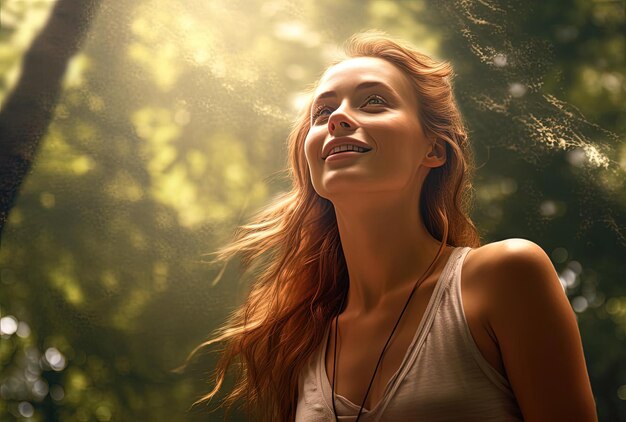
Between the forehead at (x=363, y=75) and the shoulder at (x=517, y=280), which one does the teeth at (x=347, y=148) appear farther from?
the shoulder at (x=517, y=280)

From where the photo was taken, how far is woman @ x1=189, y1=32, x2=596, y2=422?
0.81 metres

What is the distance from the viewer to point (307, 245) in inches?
45.9

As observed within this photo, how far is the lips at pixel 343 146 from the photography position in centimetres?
98

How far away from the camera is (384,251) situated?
1015 mm

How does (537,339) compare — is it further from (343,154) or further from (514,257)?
(343,154)

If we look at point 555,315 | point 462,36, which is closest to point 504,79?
point 462,36

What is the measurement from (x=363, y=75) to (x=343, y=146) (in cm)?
12

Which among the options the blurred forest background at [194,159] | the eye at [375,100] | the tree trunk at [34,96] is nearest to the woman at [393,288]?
the eye at [375,100]

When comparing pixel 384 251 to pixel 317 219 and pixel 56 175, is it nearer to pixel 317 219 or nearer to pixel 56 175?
pixel 317 219

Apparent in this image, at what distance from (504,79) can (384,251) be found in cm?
76

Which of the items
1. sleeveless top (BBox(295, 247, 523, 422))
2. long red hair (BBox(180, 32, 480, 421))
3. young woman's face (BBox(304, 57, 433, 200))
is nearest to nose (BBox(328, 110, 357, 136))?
young woman's face (BBox(304, 57, 433, 200))

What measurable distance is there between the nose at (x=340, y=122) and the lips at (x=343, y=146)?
17mm

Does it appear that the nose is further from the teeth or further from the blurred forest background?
the blurred forest background

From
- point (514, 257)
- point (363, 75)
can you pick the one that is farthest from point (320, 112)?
point (514, 257)
